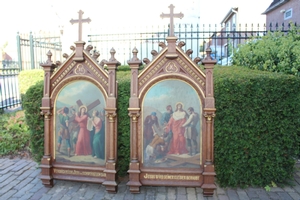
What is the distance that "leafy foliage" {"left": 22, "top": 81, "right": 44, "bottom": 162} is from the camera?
4195mm

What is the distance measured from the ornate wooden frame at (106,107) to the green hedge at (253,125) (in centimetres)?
26

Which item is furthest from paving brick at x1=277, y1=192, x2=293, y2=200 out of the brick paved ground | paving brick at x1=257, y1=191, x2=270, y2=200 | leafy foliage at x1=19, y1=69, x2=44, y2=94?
leafy foliage at x1=19, y1=69, x2=44, y2=94

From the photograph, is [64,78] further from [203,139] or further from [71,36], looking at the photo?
[71,36]

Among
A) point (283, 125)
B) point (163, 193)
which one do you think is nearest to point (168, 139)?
point (163, 193)

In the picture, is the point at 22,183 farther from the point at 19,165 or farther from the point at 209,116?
the point at 209,116

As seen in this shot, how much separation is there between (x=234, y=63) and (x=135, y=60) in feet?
13.0

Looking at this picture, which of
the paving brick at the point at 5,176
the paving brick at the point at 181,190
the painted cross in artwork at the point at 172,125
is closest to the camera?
the painted cross in artwork at the point at 172,125

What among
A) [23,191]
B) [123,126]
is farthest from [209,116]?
[23,191]

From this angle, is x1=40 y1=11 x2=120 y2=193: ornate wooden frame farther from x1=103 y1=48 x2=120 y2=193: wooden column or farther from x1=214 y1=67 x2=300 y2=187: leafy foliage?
x1=214 y1=67 x2=300 y2=187: leafy foliage

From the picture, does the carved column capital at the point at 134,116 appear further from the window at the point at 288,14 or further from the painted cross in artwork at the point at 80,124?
the window at the point at 288,14

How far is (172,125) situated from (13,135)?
4024 mm

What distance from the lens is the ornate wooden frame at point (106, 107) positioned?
3.75 meters

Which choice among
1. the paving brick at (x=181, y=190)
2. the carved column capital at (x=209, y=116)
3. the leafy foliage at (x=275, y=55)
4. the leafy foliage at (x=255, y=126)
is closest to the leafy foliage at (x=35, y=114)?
the paving brick at (x=181, y=190)

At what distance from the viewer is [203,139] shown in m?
3.69
